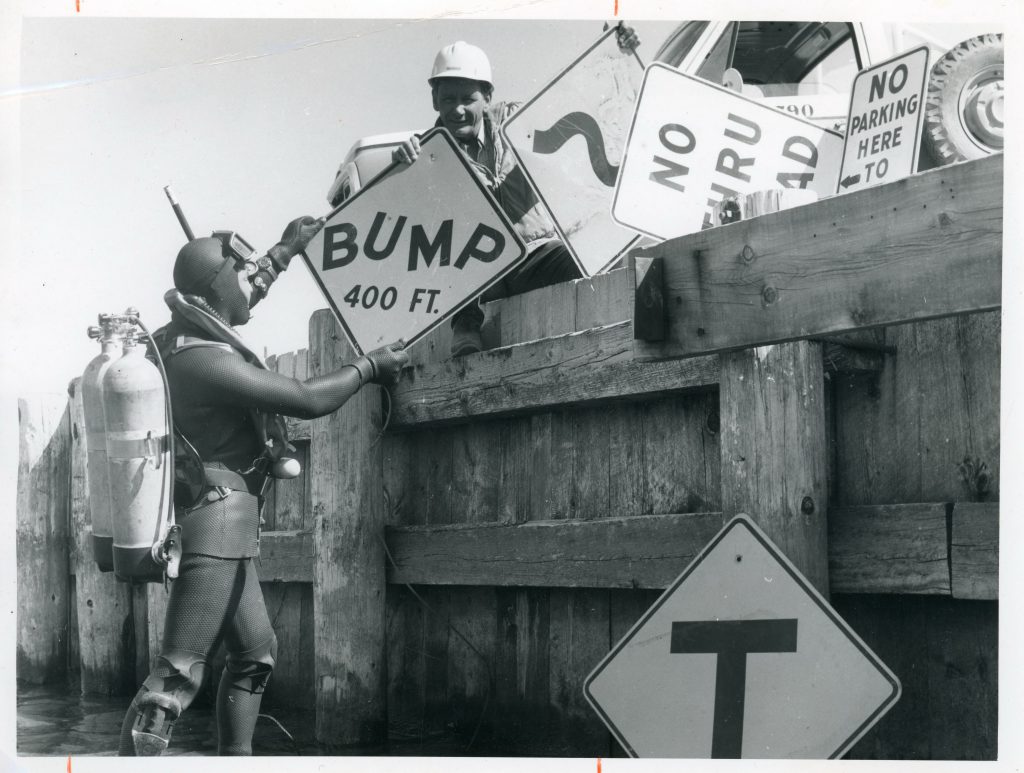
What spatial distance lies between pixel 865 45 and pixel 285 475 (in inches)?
155

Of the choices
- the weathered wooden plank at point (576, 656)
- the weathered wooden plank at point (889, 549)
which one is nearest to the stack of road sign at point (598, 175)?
the weathered wooden plank at point (576, 656)

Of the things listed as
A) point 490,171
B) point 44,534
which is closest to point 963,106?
point 490,171

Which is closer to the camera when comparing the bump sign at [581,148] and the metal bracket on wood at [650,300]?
the metal bracket on wood at [650,300]

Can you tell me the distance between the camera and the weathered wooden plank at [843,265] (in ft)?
9.57

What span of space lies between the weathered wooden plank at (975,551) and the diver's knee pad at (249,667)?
99.1 inches

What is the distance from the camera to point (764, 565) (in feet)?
10.9

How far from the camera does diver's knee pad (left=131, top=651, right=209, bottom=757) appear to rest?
434 cm

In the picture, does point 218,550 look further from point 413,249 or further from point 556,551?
point 413,249

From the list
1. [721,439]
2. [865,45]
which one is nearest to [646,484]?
[721,439]

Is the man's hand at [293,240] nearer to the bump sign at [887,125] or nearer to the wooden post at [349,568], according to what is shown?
the wooden post at [349,568]

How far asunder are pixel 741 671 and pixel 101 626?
403 cm

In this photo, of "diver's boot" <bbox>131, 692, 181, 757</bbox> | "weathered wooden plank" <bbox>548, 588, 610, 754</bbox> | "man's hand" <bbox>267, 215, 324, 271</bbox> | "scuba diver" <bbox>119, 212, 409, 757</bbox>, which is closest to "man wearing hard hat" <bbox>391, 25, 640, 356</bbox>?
"man's hand" <bbox>267, 215, 324, 271</bbox>

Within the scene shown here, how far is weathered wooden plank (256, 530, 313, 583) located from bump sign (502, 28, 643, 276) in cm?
173

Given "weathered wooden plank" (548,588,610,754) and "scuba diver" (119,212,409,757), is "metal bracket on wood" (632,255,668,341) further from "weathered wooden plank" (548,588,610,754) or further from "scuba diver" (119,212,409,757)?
"scuba diver" (119,212,409,757)
